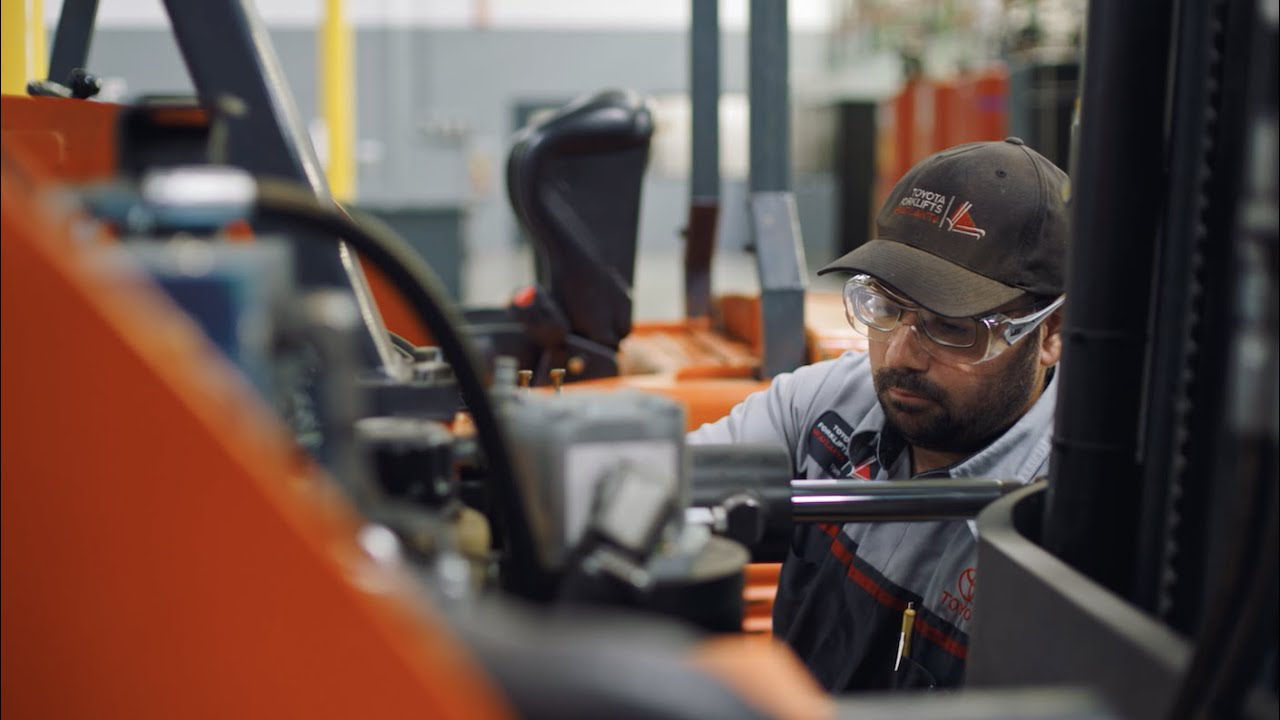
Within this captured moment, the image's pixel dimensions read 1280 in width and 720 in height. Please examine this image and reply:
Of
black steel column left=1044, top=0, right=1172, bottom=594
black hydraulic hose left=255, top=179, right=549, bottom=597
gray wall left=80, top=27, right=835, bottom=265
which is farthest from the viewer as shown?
gray wall left=80, top=27, right=835, bottom=265

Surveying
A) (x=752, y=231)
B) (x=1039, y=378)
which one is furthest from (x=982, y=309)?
(x=752, y=231)

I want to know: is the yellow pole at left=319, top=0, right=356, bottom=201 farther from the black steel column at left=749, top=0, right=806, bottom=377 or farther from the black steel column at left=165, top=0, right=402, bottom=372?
the black steel column at left=165, top=0, right=402, bottom=372

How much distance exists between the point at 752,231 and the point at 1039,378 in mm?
1327

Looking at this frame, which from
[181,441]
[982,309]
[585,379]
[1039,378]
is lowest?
[585,379]

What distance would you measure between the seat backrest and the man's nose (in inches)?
61.3

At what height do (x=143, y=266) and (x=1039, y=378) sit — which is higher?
(x=143, y=266)

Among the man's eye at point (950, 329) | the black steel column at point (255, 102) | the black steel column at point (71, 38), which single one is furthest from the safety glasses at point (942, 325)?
the black steel column at point (71, 38)

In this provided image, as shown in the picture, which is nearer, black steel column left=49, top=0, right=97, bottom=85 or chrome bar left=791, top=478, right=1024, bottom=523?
chrome bar left=791, top=478, right=1024, bottom=523

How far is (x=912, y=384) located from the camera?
1.69 meters

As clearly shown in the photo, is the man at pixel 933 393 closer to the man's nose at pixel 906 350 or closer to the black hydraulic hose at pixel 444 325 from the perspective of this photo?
the man's nose at pixel 906 350

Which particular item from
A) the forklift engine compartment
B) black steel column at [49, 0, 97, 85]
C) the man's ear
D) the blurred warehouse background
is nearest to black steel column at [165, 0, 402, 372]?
the forklift engine compartment

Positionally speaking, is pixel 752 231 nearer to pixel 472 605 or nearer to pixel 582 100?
pixel 582 100

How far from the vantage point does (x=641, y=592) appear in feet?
2.45

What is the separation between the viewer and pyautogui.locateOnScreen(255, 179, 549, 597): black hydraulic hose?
2.24 ft
